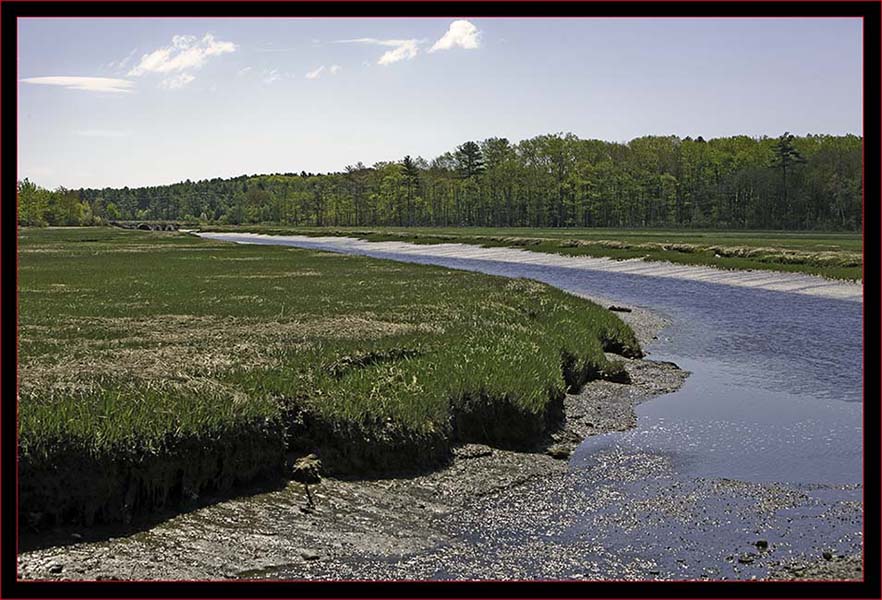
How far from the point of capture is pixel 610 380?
77.6 ft

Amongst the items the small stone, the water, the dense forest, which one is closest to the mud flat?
the small stone

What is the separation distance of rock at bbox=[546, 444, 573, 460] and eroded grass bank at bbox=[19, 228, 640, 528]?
1.77 feet

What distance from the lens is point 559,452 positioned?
16516mm

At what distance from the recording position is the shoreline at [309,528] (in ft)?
33.1

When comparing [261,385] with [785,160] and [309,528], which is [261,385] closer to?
[309,528]

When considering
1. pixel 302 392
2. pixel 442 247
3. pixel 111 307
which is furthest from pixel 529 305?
pixel 442 247

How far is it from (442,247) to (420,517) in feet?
333

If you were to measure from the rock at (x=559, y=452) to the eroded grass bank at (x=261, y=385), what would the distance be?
0.54m

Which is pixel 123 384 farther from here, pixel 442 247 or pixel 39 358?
pixel 442 247

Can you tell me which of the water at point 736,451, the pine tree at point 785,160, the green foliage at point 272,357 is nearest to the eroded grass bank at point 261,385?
the green foliage at point 272,357

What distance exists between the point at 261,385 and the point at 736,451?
9.27m

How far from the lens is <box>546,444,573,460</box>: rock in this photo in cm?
1639

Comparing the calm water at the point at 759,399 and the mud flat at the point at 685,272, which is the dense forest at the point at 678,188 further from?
the calm water at the point at 759,399

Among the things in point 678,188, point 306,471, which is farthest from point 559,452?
point 678,188
